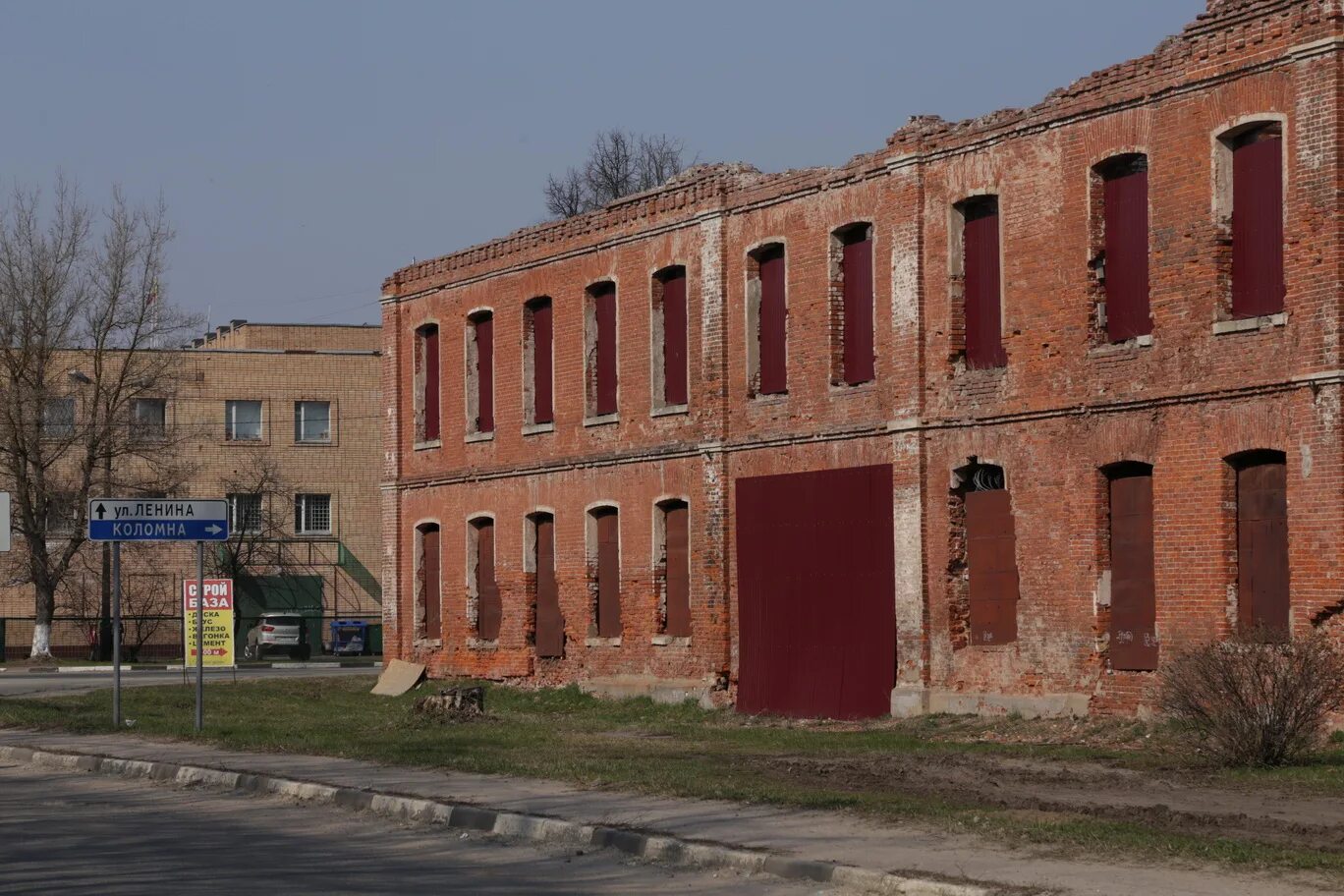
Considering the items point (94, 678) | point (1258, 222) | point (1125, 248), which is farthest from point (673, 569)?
point (94, 678)

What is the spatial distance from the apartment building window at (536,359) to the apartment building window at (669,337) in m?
3.64

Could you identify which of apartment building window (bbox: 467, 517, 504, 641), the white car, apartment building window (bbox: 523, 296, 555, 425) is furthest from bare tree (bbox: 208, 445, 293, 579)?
apartment building window (bbox: 523, 296, 555, 425)

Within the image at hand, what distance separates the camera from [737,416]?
1195 inches

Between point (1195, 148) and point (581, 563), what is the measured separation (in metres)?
14.9

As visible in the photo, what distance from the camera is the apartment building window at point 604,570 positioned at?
33.5 meters

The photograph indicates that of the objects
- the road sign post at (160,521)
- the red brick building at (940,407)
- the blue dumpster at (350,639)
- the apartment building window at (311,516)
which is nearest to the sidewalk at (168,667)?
the blue dumpster at (350,639)

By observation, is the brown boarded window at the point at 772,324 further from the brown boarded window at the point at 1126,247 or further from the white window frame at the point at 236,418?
the white window frame at the point at 236,418

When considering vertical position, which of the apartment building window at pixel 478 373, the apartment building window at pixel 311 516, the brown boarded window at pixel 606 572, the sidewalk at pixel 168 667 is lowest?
the sidewalk at pixel 168 667

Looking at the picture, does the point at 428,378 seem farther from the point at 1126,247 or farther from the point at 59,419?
the point at 59,419

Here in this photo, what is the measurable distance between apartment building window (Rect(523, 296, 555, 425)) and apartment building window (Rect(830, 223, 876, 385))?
8.47 meters

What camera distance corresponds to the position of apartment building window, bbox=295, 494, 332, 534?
69125mm

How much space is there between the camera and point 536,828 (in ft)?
46.9

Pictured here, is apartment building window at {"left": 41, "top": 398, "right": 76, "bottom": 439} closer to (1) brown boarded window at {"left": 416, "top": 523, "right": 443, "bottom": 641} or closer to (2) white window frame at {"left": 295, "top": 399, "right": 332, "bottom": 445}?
(2) white window frame at {"left": 295, "top": 399, "right": 332, "bottom": 445}

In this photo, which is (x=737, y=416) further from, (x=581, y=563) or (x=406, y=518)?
(x=406, y=518)
